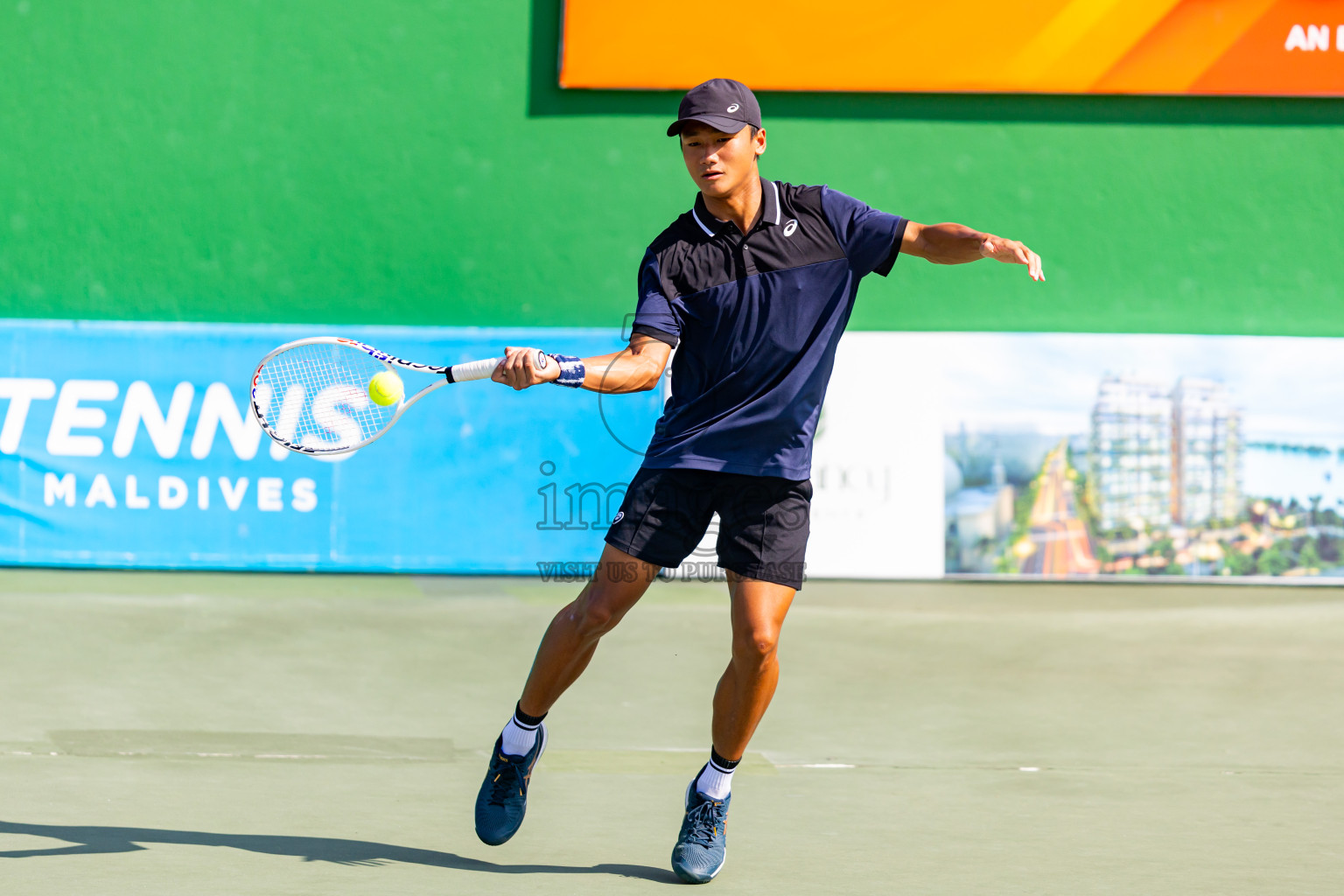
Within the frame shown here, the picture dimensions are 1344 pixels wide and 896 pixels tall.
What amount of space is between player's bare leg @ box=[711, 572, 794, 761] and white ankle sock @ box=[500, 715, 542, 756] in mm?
420

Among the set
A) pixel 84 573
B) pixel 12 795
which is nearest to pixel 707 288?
pixel 12 795

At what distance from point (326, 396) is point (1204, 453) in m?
5.32

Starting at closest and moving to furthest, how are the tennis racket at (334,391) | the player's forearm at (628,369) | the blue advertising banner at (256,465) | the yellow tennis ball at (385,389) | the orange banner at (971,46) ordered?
the player's forearm at (628,369), the tennis racket at (334,391), the yellow tennis ball at (385,389), the blue advertising banner at (256,465), the orange banner at (971,46)

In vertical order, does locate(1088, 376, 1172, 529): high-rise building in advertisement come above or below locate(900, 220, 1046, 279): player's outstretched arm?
below

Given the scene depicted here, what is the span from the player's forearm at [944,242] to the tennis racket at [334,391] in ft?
2.95

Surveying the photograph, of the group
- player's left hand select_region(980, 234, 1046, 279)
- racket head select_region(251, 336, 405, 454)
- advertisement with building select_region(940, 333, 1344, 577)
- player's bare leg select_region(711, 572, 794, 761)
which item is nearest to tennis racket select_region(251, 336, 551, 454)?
racket head select_region(251, 336, 405, 454)

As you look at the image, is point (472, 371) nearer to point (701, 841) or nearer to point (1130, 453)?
point (701, 841)

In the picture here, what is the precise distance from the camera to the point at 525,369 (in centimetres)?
296

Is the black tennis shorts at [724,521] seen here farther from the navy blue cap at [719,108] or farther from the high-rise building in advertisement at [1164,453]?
the high-rise building in advertisement at [1164,453]

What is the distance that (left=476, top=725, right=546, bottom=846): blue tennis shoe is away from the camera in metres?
3.23

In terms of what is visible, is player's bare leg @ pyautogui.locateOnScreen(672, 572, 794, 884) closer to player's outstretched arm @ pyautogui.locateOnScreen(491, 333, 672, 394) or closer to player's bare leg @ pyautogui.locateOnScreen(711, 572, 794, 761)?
player's bare leg @ pyautogui.locateOnScreen(711, 572, 794, 761)

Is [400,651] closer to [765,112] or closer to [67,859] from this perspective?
[67,859]

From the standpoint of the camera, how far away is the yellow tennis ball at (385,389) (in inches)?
136

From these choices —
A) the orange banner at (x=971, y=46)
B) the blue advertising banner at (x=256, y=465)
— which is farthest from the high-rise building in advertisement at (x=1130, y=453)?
the blue advertising banner at (x=256, y=465)
